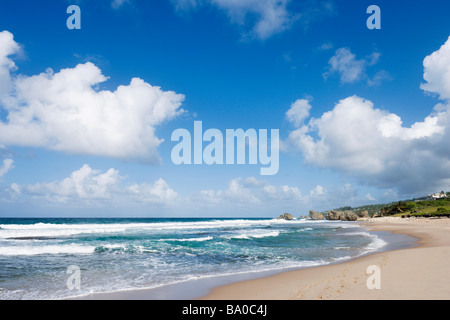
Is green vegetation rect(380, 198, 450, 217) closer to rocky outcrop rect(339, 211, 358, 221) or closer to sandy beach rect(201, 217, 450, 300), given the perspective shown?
rocky outcrop rect(339, 211, 358, 221)

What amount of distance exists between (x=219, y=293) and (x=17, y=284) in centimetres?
810

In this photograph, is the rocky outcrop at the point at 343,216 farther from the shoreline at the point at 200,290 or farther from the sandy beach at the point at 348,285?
the shoreline at the point at 200,290

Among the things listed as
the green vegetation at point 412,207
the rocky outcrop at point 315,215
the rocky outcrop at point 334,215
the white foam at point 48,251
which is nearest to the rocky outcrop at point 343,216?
the rocky outcrop at point 334,215

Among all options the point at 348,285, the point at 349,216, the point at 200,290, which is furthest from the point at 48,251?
the point at 349,216

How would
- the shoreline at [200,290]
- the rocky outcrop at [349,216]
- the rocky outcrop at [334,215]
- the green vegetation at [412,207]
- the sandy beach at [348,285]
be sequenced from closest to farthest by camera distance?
1. the sandy beach at [348,285]
2. the shoreline at [200,290]
3. the green vegetation at [412,207]
4. the rocky outcrop at [349,216]
5. the rocky outcrop at [334,215]

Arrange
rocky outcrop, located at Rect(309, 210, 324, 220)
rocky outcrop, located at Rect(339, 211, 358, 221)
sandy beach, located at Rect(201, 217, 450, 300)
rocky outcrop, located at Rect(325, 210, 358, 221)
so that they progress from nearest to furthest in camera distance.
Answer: sandy beach, located at Rect(201, 217, 450, 300) < rocky outcrop, located at Rect(339, 211, 358, 221) < rocky outcrop, located at Rect(325, 210, 358, 221) < rocky outcrop, located at Rect(309, 210, 324, 220)

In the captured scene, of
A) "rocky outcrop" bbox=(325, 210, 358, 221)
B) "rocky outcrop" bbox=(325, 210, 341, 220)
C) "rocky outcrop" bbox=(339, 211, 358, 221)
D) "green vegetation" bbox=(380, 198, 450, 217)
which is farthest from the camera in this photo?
"rocky outcrop" bbox=(325, 210, 341, 220)

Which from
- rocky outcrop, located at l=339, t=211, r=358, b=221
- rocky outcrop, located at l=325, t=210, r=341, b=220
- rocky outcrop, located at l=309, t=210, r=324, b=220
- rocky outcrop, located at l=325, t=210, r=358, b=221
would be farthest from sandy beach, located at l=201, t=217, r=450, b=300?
rocky outcrop, located at l=309, t=210, r=324, b=220
